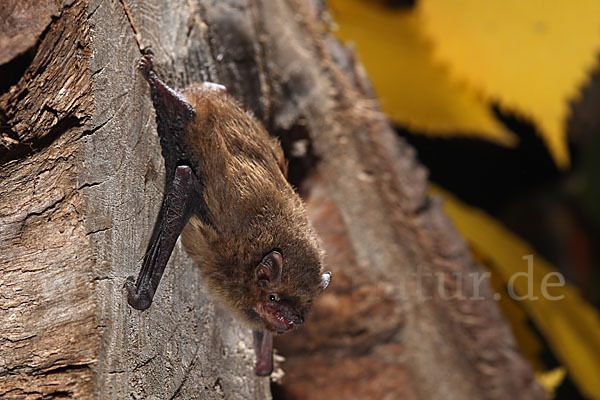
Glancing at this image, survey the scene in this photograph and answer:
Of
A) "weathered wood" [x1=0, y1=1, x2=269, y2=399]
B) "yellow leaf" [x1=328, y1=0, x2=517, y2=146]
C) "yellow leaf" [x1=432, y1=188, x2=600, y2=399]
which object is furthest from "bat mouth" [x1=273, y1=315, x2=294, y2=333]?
"yellow leaf" [x1=328, y1=0, x2=517, y2=146]

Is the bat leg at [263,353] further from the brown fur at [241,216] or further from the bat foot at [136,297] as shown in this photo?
the bat foot at [136,297]

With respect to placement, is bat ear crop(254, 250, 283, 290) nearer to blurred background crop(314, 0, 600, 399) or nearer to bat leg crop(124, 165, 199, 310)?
bat leg crop(124, 165, 199, 310)

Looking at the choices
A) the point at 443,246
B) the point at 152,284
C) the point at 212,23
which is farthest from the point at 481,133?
the point at 152,284

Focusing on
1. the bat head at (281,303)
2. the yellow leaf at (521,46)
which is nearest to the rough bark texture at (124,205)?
the bat head at (281,303)

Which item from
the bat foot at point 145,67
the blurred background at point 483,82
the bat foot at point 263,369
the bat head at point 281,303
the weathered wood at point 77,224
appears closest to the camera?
the weathered wood at point 77,224

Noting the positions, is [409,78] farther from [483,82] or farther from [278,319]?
[278,319]

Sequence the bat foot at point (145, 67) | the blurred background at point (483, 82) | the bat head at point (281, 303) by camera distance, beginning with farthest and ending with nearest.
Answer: the blurred background at point (483, 82)
the bat head at point (281, 303)
the bat foot at point (145, 67)

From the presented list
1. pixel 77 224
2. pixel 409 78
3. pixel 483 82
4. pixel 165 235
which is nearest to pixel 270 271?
pixel 165 235
